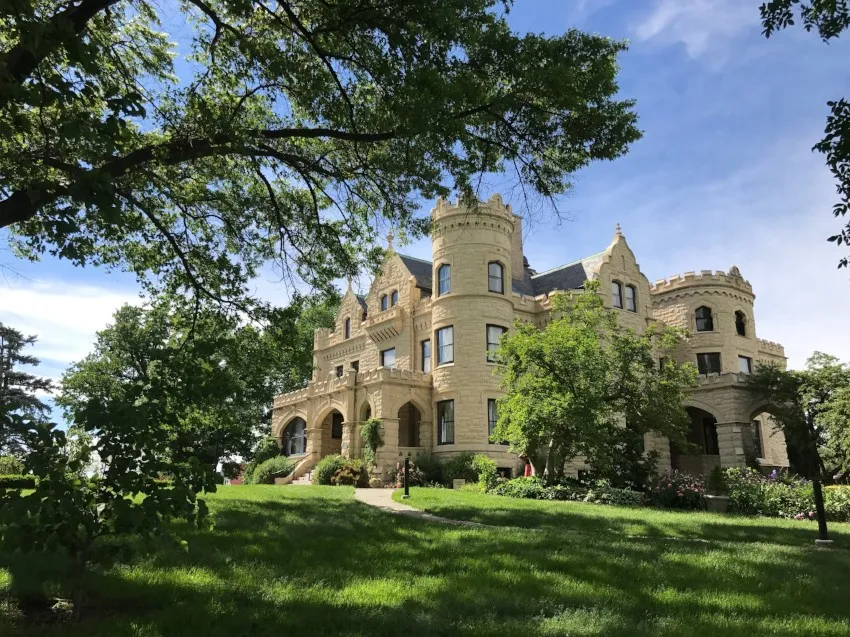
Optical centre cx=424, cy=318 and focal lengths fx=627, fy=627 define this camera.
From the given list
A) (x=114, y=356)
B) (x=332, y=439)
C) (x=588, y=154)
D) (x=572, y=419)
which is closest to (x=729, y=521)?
(x=572, y=419)

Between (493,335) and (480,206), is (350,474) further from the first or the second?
(480,206)

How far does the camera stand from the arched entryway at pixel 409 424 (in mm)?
30109

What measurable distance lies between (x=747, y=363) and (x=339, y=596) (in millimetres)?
33265

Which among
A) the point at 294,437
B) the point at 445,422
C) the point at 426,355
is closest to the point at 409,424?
the point at 445,422

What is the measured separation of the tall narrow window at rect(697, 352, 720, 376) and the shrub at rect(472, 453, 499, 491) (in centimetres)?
1406

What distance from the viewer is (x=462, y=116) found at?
948 cm

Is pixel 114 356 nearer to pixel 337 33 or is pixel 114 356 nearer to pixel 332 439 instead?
pixel 332 439

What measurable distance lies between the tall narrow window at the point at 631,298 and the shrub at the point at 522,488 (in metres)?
13.9

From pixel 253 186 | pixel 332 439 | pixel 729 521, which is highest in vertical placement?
pixel 253 186

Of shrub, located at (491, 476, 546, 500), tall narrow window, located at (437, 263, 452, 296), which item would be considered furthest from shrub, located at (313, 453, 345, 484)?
tall narrow window, located at (437, 263, 452, 296)

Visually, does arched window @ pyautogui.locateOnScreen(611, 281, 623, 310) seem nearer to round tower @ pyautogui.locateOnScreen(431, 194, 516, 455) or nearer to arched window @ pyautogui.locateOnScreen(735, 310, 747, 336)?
round tower @ pyautogui.locateOnScreen(431, 194, 516, 455)

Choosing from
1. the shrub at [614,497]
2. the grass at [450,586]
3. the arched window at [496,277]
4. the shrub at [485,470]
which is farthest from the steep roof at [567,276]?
the grass at [450,586]

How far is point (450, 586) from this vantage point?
625 cm

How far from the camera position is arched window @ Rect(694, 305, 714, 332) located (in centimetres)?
3303
